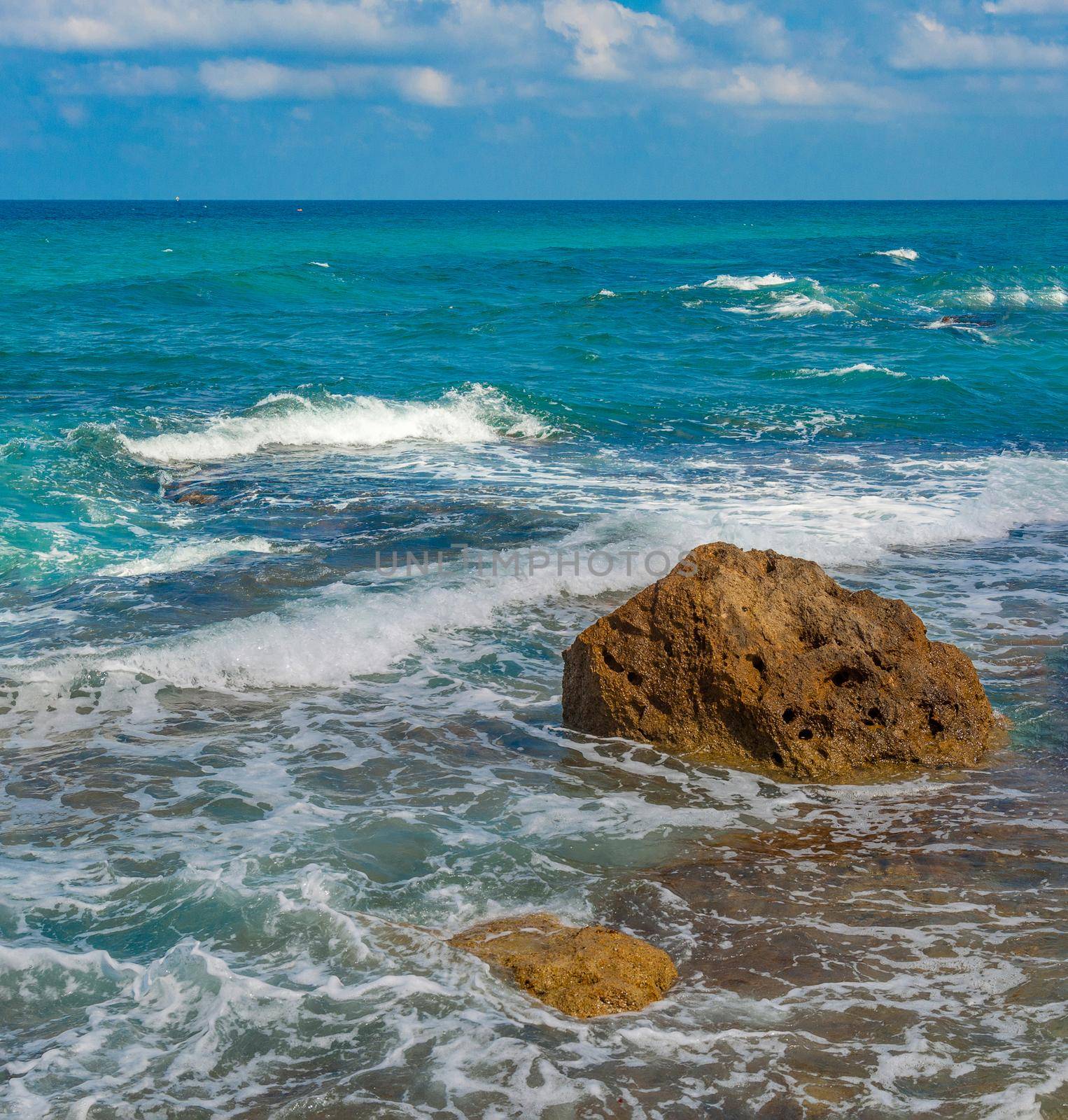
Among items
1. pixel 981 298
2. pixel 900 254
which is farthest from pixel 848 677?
pixel 900 254

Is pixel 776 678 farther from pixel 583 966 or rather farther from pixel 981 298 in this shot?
pixel 981 298

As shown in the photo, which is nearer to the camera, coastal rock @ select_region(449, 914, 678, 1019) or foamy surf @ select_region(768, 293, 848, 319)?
coastal rock @ select_region(449, 914, 678, 1019)

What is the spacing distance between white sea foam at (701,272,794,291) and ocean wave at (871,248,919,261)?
9722 millimetres

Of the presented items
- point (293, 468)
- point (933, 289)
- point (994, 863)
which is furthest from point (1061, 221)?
point (994, 863)

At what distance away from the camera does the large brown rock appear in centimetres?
561

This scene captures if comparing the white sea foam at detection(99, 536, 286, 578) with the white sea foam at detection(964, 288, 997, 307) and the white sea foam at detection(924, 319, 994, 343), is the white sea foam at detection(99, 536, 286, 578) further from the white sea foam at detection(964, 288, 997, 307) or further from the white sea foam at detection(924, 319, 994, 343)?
the white sea foam at detection(964, 288, 997, 307)

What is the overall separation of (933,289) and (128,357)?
76.7ft

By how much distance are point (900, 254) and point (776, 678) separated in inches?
1667

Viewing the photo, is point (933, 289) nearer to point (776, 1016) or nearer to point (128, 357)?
point (128, 357)

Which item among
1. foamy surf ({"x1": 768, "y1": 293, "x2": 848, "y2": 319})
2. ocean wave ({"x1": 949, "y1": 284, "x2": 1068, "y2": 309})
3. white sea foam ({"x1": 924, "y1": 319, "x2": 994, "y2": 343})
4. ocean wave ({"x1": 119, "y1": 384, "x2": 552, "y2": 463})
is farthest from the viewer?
ocean wave ({"x1": 949, "y1": 284, "x2": 1068, "y2": 309})

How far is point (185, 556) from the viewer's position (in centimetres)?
945

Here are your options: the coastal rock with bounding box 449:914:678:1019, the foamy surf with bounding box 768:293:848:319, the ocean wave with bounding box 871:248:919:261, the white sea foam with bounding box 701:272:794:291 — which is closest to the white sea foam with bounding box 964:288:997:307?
the foamy surf with bounding box 768:293:848:319

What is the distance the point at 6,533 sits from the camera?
33.0 ft

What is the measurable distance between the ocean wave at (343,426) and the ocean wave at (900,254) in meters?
31.4
